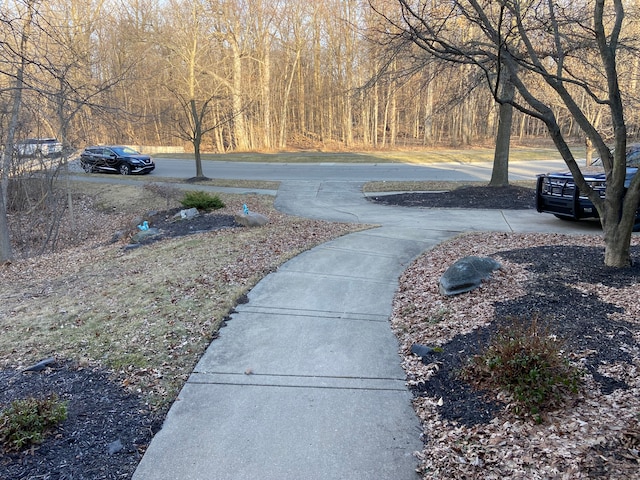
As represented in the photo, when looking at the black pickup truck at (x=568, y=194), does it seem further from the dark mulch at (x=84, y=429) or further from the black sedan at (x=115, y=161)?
the black sedan at (x=115, y=161)

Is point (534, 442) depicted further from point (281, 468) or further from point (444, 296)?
point (444, 296)

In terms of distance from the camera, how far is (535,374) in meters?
3.38

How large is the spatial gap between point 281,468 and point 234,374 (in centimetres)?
139

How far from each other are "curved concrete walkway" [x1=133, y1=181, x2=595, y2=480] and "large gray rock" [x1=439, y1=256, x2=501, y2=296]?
32.3 inches

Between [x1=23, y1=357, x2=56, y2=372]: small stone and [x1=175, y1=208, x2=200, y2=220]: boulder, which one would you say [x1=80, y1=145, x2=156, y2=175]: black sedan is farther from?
[x1=23, y1=357, x2=56, y2=372]: small stone

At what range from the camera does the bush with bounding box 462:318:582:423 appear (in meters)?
3.31

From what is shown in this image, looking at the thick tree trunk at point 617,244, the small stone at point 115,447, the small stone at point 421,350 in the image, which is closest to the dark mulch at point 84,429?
the small stone at point 115,447

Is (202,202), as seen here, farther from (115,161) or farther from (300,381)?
(115,161)

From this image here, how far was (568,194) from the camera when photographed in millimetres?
9328

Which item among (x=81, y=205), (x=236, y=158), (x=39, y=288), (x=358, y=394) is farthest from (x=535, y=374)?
(x=236, y=158)

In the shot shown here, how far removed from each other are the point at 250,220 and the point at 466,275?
20.3ft

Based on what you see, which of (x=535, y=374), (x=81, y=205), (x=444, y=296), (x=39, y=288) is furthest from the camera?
(x=81, y=205)

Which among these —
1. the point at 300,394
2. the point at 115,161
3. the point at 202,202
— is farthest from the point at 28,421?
the point at 115,161

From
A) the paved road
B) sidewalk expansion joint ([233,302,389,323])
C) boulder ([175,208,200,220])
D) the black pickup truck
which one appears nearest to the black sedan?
the paved road
